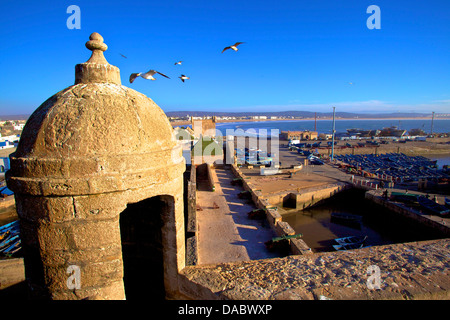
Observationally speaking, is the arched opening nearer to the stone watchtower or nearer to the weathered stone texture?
the weathered stone texture

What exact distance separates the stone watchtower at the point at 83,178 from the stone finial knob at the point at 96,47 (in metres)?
0.02

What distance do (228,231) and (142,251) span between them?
7.10 m

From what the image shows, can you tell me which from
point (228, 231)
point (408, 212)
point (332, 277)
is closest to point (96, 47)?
point (332, 277)

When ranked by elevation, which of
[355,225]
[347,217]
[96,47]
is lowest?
[355,225]

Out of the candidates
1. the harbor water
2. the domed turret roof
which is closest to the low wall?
the harbor water

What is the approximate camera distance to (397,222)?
19062 mm

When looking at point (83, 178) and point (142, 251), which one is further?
point (142, 251)

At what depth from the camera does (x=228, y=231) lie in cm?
1150

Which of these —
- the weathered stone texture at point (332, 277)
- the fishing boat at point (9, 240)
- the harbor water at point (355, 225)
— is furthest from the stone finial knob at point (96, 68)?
the harbor water at point (355, 225)

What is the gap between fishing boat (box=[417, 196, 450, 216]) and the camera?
17.4 metres

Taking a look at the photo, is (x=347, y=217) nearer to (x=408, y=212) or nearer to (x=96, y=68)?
(x=408, y=212)

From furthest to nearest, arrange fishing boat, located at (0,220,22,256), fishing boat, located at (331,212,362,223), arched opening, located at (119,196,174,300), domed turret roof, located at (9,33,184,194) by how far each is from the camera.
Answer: fishing boat, located at (331,212,362,223) → fishing boat, located at (0,220,22,256) → arched opening, located at (119,196,174,300) → domed turret roof, located at (9,33,184,194)

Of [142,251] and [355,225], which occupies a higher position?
[142,251]

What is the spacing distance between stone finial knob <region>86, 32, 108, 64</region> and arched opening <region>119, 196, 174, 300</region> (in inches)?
97.8
